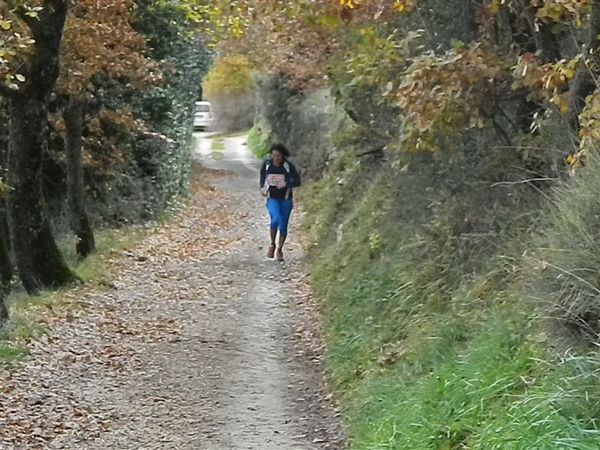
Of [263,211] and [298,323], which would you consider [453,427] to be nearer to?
[298,323]

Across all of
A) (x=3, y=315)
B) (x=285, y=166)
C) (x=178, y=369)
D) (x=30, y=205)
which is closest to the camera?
(x=178, y=369)

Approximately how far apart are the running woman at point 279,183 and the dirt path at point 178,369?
845 millimetres

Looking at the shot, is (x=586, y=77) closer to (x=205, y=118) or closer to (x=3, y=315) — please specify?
(x=3, y=315)

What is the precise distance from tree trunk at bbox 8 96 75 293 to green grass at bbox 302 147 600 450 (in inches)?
158

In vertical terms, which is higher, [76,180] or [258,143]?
[76,180]

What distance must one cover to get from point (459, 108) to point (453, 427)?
3596mm

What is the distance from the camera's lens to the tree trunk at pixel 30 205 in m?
13.5

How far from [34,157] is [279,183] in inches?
193

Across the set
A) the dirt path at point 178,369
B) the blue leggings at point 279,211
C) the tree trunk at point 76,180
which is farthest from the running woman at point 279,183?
the tree trunk at point 76,180

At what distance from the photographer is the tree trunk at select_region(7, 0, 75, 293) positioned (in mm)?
13055

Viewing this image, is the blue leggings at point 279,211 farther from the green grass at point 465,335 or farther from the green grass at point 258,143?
the green grass at point 258,143

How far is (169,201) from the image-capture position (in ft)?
85.0

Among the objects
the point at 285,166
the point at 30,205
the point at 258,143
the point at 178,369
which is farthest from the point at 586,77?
the point at 258,143

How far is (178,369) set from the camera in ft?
34.7
